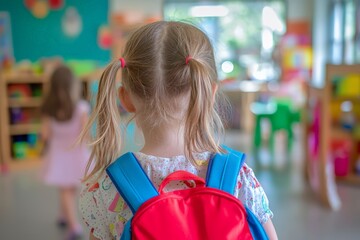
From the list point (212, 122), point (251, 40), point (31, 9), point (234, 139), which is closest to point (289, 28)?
point (251, 40)

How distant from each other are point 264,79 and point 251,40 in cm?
57

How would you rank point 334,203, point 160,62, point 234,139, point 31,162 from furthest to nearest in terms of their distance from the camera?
point 234,139 < point 31,162 < point 334,203 < point 160,62

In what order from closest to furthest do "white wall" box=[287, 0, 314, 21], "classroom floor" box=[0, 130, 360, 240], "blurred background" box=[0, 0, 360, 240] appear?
"classroom floor" box=[0, 130, 360, 240], "blurred background" box=[0, 0, 360, 240], "white wall" box=[287, 0, 314, 21]

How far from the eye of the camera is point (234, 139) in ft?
15.3

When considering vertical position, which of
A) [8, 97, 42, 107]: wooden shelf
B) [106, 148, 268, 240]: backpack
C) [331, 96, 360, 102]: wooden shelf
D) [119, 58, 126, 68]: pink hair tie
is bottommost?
[8, 97, 42, 107]: wooden shelf

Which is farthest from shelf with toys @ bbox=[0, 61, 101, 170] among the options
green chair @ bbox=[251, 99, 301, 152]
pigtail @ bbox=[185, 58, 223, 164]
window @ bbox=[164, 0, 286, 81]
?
pigtail @ bbox=[185, 58, 223, 164]

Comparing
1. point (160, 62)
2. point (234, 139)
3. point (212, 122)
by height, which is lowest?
point (234, 139)

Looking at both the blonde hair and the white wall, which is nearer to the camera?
the blonde hair

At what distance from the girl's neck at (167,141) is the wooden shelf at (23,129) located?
3.17 meters

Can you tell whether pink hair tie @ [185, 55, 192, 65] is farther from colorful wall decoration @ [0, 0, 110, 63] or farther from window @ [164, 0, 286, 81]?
window @ [164, 0, 286, 81]

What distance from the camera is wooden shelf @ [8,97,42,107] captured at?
364cm

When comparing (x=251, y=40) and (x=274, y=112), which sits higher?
(x=251, y=40)

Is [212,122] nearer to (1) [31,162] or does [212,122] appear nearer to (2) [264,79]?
(1) [31,162]

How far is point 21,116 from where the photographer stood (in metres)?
3.72
